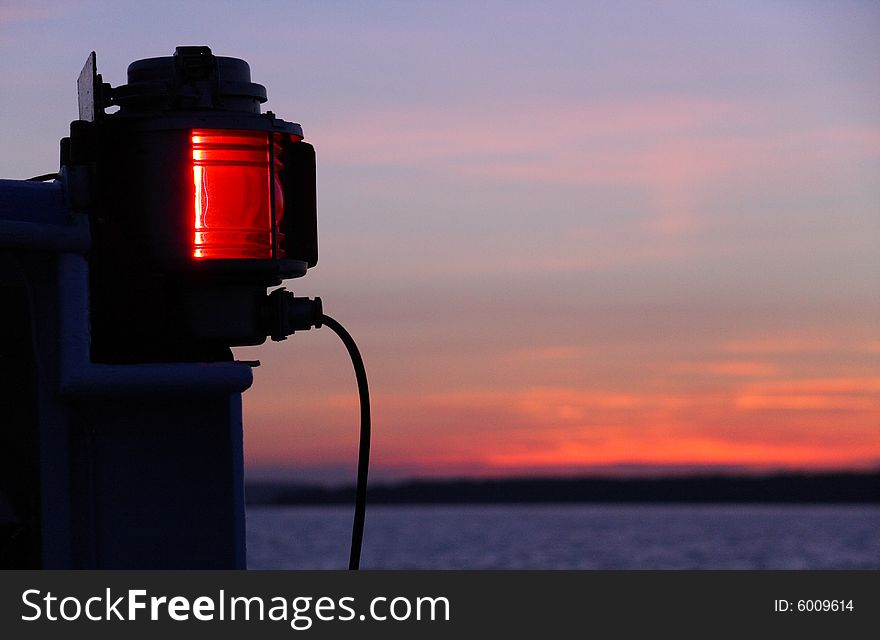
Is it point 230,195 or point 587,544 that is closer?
point 230,195

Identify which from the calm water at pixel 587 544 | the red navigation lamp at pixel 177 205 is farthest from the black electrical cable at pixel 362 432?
the calm water at pixel 587 544

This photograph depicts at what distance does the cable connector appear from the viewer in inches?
131

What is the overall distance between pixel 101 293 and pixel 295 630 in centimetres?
80

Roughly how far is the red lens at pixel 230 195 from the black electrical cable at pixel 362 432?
0.46m

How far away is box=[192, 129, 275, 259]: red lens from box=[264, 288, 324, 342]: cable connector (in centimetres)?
20

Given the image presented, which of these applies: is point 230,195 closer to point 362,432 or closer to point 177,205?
point 177,205

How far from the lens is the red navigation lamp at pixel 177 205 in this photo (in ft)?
10.2

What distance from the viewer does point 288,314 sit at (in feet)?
11.1

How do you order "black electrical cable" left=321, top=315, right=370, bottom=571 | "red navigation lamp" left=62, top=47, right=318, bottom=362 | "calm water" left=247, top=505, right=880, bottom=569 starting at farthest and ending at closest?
"calm water" left=247, top=505, right=880, bottom=569 → "black electrical cable" left=321, top=315, right=370, bottom=571 → "red navigation lamp" left=62, top=47, right=318, bottom=362

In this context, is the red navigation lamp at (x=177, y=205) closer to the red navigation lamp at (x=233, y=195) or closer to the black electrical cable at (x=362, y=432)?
the red navigation lamp at (x=233, y=195)

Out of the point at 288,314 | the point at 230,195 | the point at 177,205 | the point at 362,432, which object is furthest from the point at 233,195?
the point at 362,432

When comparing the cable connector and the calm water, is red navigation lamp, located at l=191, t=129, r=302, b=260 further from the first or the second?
the calm water

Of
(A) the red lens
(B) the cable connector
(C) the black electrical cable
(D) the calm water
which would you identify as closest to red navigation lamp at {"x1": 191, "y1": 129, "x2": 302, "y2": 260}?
(A) the red lens

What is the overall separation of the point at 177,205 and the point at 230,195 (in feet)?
0.36
